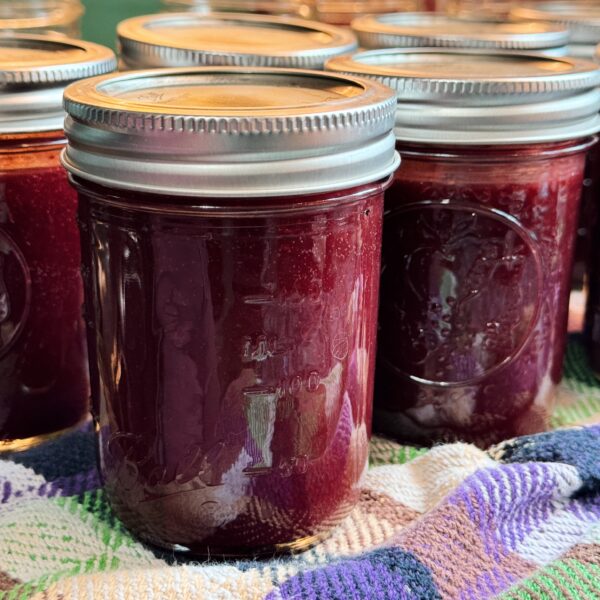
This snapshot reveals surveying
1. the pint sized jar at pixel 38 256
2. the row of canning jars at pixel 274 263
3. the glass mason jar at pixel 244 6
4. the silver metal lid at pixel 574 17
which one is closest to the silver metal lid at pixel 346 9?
the glass mason jar at pixel 244 6

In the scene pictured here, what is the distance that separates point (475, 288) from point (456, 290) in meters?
0.02

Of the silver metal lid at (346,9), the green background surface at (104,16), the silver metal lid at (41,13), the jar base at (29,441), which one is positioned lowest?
the jar base at (29,441)

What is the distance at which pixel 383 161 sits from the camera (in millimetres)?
594

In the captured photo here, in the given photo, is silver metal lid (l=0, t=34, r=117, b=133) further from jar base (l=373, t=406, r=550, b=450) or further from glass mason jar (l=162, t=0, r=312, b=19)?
glass mason jar (l=162, t=0, r=312, b=19)

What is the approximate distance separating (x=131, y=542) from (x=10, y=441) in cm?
17

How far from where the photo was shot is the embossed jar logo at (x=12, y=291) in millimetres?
710

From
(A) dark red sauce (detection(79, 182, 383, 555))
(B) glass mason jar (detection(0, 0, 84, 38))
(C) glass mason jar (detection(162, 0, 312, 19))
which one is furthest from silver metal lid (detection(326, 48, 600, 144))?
(C) glass mason jar (detection(162, 0, 312, 19))

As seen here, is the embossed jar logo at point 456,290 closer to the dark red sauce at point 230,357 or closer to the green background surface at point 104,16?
the dark red sauce at point 230,357

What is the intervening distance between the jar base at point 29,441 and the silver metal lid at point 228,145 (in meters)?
0.28

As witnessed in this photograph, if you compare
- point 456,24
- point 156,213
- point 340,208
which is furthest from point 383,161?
point 456,24

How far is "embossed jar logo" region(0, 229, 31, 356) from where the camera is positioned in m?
0.71

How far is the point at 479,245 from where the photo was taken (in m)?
0.72

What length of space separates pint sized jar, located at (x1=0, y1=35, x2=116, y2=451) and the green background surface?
669 mm

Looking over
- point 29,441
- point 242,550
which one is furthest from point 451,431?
point 29,441
